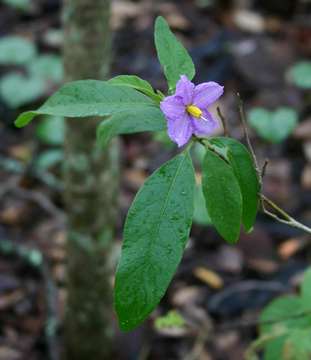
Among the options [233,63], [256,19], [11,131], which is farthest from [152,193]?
[256,19]

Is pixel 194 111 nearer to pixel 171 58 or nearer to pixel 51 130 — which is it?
→ pixel 171 58

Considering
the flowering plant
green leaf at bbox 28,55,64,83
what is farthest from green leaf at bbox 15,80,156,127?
green leaf at bbox 28,55,64,83

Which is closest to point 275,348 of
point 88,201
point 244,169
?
point 88,201

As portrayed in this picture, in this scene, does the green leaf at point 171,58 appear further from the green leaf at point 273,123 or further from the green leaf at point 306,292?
the green leaf at point 273,123

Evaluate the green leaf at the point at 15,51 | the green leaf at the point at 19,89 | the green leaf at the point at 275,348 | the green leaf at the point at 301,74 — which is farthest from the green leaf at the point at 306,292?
the green leaf at the point at 15,51

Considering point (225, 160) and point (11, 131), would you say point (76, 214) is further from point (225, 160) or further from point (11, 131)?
point (11, 131)
